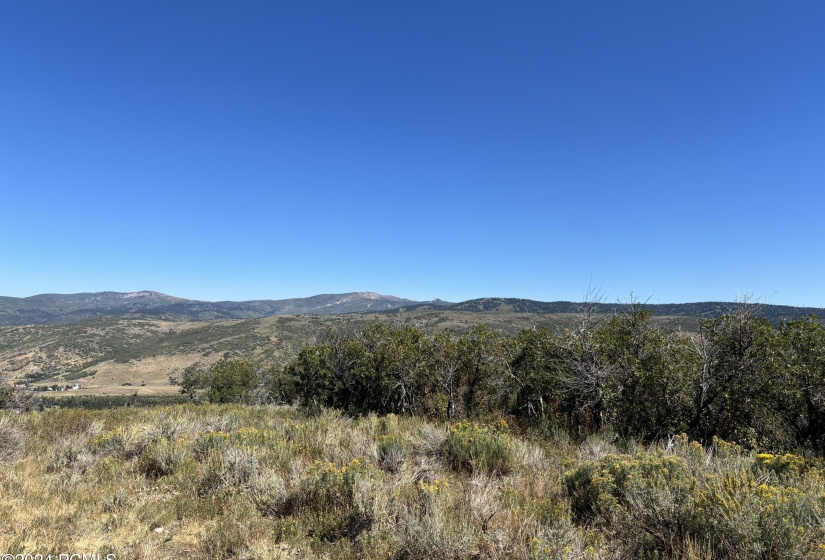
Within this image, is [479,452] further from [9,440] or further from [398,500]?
[9,440]

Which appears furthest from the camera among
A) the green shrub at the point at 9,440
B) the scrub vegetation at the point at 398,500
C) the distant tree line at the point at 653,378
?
the distant tree line at the point at 653,378

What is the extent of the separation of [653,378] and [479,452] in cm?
644

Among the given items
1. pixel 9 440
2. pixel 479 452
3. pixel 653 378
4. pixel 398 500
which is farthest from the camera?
pixel 653 378

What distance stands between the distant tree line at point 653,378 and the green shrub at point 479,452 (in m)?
4.40

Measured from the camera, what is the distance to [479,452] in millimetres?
6219

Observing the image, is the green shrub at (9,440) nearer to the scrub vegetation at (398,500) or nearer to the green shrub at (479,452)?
the scrub vegetation at (398,500)

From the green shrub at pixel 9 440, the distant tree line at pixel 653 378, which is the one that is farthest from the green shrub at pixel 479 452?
the green shrub at pixel 9 440

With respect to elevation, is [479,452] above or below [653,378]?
below

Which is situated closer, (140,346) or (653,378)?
(653,378)

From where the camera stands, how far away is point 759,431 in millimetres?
9438

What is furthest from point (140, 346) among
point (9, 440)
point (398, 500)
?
point (398, 500)

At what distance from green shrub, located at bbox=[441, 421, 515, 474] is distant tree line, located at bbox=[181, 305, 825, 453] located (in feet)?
14.4

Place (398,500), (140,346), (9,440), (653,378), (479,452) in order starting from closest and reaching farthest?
(398,500), (479,452), (9,440), (653,378), (140,346)

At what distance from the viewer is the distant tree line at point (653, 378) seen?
9.30 metres
